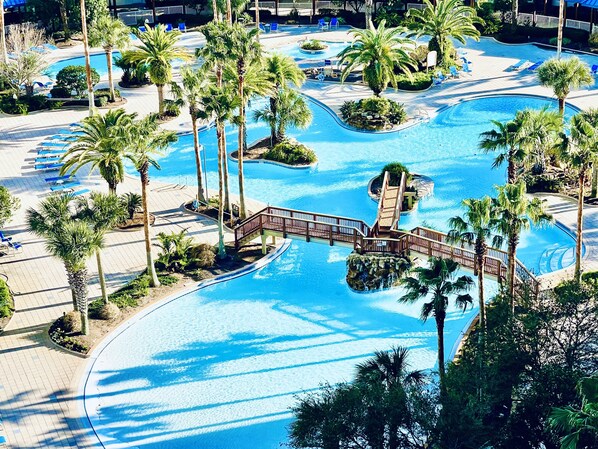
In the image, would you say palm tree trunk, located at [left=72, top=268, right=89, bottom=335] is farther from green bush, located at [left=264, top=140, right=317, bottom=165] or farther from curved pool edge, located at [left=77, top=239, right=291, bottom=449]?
green bush, located at [left=264, top=140, right=317, bottom=165]

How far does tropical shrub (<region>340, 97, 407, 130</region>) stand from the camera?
5953 cm

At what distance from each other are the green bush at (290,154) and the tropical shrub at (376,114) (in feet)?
17.3

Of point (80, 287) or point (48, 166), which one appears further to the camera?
point (48, 166)

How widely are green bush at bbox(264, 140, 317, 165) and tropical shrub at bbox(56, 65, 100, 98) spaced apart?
1530cm

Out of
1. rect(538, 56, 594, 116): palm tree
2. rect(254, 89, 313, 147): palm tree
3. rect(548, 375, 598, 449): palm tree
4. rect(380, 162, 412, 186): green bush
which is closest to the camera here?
rect(548, 375, 598, 449): palm tree

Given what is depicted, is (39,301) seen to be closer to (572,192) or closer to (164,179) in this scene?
(164,179)

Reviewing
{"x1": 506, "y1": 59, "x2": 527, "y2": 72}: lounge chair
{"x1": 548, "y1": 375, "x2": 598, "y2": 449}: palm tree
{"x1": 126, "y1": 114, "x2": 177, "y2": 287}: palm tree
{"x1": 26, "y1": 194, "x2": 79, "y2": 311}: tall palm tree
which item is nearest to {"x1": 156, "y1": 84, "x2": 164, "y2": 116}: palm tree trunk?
{"x1": 126, "y1": 114, "x2": 177, "y2": 287}: palm tree

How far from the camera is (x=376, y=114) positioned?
5978cm

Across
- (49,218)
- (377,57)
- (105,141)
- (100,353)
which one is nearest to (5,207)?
(105,141)

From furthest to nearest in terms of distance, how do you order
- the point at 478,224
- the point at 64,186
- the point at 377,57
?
1. the point at 377,57
2. the point at 64,186
3. the point at 478,224

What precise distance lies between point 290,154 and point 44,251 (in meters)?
15.5

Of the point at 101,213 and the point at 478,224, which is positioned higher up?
the point at 478,224

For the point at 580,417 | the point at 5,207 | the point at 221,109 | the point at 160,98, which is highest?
the point at 221,109

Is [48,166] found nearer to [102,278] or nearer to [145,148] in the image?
[145,148]
